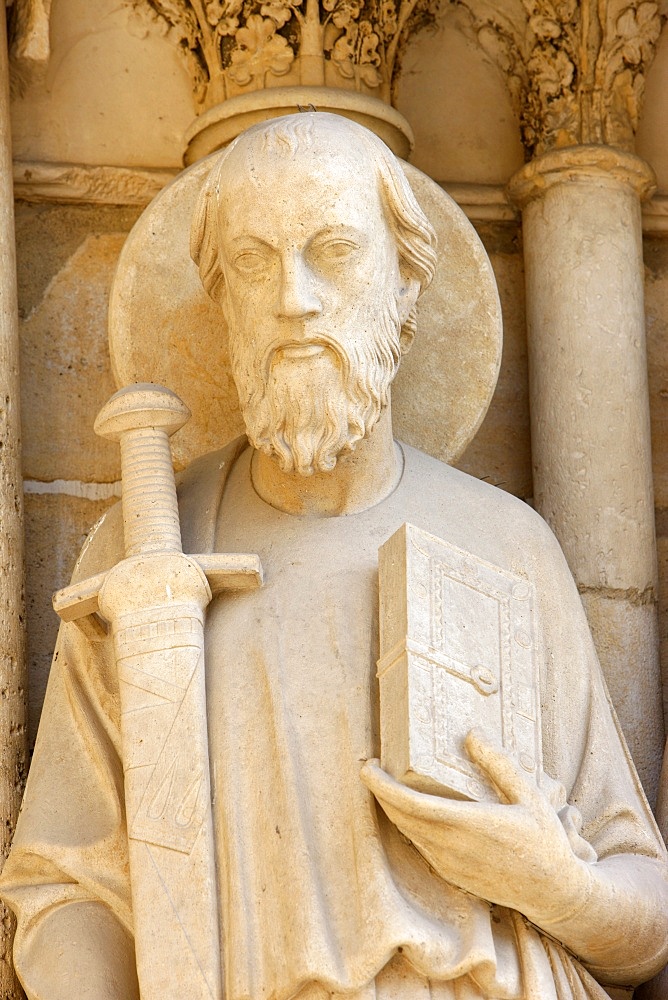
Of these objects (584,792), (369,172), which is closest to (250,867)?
(584,792)

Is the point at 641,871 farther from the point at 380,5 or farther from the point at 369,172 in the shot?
the point at 380,5

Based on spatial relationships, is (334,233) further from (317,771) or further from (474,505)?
(317,771)

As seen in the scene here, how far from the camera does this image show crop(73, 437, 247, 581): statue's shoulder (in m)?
Result: 3.82

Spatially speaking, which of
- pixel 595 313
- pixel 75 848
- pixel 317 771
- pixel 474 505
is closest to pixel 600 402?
pixel 595 313

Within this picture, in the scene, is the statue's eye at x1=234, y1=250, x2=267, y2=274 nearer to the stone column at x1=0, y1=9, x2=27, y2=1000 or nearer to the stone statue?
the stone statue

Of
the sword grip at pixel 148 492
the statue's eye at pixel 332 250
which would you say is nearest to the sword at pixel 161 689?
the sword grip at pixel 148 492

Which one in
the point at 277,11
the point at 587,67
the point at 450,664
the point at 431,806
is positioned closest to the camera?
the point at 431,806

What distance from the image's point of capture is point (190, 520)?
3859 millimetres

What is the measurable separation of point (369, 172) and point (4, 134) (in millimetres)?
997

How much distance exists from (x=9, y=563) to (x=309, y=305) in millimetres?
901

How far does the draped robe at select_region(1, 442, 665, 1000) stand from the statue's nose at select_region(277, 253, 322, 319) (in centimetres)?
41

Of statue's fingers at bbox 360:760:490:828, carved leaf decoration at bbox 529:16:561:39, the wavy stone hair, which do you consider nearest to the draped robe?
statue's fingers at bbox 360:760:490:828

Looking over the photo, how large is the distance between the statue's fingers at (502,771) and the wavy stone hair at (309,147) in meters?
0.80

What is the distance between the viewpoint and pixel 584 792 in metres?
3.62
